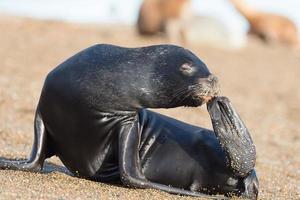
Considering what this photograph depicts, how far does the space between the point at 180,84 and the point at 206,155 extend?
0.52 meters

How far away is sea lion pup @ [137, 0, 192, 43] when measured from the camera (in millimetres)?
19094

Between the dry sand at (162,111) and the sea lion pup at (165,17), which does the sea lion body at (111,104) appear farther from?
the sea lion pup at (165,17)

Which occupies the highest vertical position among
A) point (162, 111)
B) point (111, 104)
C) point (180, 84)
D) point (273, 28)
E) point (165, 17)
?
point (180, 84)

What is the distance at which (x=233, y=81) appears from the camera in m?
14.5

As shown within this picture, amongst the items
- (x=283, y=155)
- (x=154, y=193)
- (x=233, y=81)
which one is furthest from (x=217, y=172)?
(x=233, y=81)

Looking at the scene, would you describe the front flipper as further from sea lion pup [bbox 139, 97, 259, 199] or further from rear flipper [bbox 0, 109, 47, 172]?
rear flipper [bbox 0, 109, 47, 172]

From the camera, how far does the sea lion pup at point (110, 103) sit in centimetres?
497

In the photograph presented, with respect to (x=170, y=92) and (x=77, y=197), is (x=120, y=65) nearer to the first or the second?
(x=170, y=92)

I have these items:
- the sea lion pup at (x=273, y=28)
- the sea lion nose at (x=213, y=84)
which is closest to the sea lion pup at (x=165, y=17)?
the sea lion pup at (x=273, y=28)

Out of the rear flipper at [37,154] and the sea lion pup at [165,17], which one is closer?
the rear flipper at [37,154]

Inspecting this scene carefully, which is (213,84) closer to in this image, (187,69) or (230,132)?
(187,69)

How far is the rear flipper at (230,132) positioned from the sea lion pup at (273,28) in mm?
18067

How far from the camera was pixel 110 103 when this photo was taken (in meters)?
5.00

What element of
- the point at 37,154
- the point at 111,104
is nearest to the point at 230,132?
the point at 111,104
